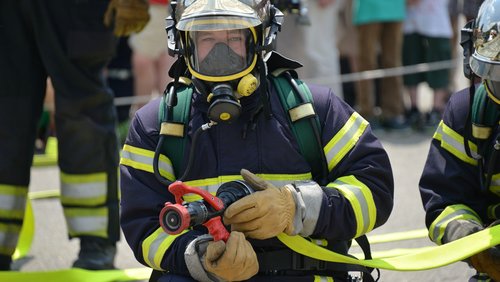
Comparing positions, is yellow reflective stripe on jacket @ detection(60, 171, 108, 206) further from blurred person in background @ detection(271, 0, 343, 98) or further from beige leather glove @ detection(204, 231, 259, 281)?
blurred person in background @ detection(271, 0, 343, 98)

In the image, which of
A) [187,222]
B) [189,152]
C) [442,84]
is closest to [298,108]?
[189,152]

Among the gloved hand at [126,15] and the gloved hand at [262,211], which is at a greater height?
the gloved hand at [126,15]

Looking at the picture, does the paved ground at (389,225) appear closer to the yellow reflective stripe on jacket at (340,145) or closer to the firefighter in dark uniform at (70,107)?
the firefighter in dark uniform at (70,107)

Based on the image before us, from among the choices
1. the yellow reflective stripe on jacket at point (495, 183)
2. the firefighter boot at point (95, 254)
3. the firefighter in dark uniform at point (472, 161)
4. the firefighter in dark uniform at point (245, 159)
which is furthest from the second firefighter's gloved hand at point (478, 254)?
the firefighter boot at point (95, 254)

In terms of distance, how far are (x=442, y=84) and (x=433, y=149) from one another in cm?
531

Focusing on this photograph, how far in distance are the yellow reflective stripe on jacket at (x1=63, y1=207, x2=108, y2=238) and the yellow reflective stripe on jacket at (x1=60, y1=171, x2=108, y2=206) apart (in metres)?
0.03

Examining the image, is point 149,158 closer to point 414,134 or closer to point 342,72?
point 414,134

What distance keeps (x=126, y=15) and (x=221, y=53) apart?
148cm

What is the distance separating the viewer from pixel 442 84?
9023 mm

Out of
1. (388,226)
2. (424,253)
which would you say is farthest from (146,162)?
(388,226)

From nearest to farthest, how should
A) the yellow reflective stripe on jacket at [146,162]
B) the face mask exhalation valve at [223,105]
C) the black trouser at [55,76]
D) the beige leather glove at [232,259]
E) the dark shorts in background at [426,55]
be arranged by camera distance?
the beige leather glove at [232,259] < the face mask exhalation valve at [223,105] < the yellow reflective stripe on jacket at [146,162] < the black trouser at [55,76] < the dark shorts in background at [426,55]

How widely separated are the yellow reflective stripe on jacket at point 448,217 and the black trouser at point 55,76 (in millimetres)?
1748

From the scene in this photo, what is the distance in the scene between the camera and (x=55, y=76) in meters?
4.72

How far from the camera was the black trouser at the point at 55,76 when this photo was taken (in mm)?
4699
